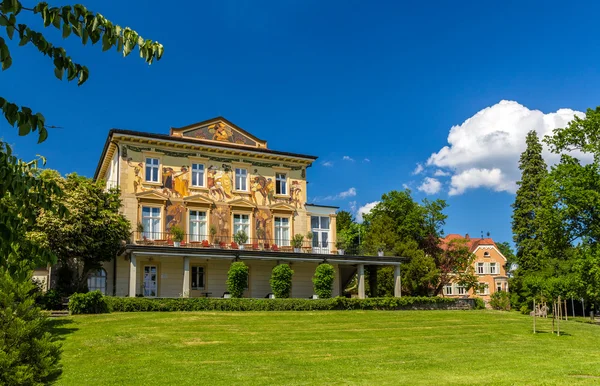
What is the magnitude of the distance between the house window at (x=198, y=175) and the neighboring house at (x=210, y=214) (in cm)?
7

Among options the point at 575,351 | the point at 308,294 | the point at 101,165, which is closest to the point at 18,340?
the point at 575,351

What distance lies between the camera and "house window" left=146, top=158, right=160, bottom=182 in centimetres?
3647

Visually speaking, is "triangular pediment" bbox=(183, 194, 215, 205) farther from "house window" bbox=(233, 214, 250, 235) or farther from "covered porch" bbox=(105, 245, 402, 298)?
"covered porch" bbox=(105, 245, 402, 298)

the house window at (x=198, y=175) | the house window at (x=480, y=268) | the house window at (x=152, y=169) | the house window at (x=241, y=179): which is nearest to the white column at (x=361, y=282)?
the house window at (x=241, y=179)

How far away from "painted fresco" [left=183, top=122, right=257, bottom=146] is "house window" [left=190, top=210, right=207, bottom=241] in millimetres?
5347

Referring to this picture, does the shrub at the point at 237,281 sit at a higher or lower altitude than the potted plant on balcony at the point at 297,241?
lower

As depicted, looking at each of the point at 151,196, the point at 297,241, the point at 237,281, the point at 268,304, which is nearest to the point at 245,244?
the point at 297,241

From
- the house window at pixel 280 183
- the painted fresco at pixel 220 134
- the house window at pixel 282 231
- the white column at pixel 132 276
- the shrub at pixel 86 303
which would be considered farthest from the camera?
the house window at pixel 280 183

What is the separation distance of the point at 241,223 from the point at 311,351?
67.9ft

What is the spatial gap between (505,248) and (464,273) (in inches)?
2787

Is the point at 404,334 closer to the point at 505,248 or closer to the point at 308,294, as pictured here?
the point at 308,294

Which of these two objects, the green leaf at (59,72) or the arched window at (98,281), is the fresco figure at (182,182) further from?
the green leaf at (59,72)

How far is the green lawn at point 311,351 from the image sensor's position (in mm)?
14859

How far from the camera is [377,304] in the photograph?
1357 inches
